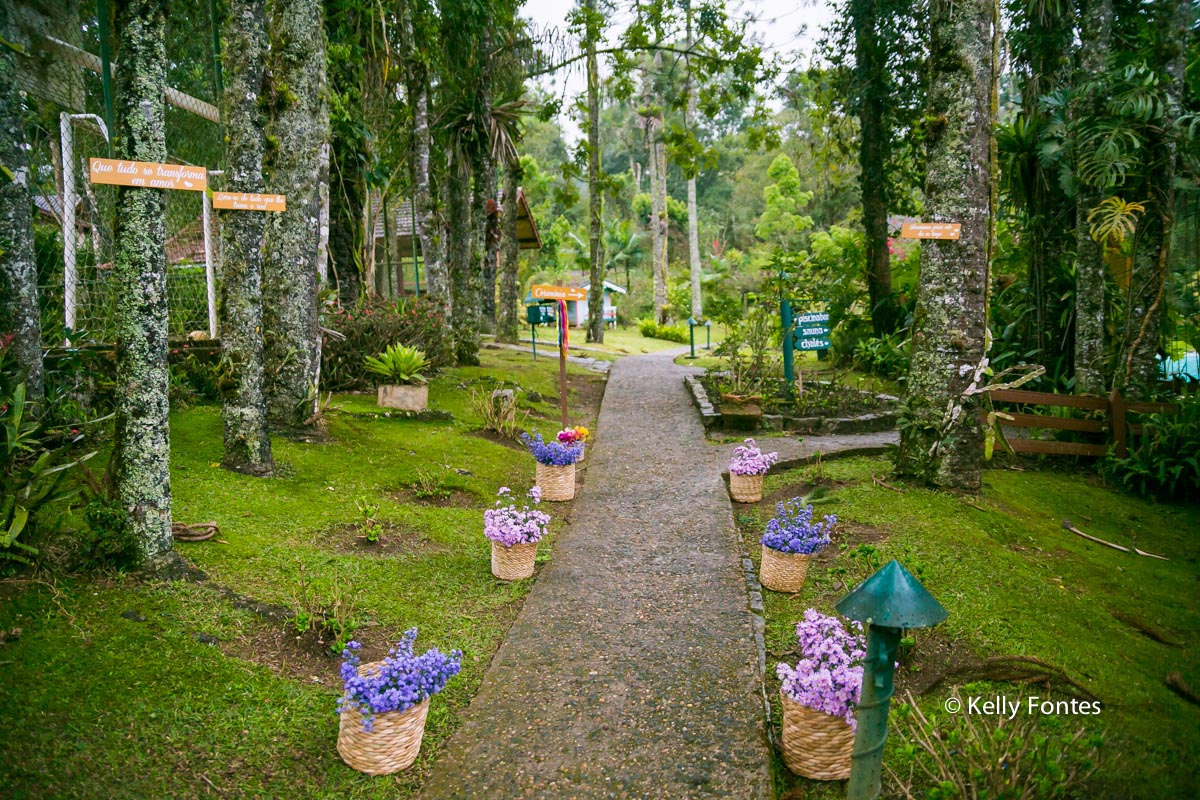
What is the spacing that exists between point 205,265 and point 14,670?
6.12 metres

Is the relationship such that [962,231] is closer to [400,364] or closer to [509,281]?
[400,364]

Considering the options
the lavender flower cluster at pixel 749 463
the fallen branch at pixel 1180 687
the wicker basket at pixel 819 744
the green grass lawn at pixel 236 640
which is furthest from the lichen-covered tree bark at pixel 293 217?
the fallen branch at pixel 1180 687

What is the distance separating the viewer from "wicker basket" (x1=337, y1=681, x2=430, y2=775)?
110 inches

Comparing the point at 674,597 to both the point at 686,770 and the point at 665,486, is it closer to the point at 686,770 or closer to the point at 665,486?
the point at 686,770

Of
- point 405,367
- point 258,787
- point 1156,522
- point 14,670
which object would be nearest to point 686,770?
point 258,787

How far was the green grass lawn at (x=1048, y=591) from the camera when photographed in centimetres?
300

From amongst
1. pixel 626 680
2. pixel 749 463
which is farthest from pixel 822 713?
pixel 749 463

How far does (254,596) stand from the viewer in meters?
3.77

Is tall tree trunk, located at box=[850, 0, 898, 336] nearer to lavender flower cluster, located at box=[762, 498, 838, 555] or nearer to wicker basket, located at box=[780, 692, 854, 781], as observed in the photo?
lavender flower cluster, located at box=[762, 498, 838, 555]

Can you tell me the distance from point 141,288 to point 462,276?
10.2 metres

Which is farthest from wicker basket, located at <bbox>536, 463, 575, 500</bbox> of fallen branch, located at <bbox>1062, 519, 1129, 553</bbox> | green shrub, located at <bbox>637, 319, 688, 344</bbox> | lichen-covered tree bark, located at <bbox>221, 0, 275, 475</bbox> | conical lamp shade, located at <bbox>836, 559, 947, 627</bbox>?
green shrub, located at <bbox>637, 319, 688, 344</bbox>

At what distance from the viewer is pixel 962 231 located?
596 cm

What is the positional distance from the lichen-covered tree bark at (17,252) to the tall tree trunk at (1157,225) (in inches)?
363

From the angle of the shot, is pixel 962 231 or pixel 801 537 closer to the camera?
pixel 801 537
